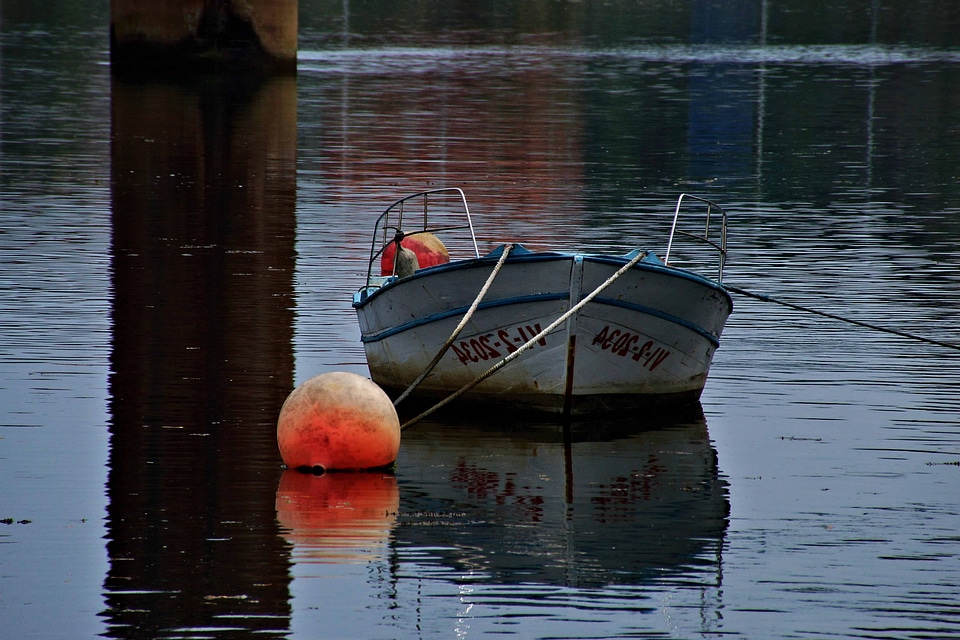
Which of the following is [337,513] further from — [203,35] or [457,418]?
[203,35]

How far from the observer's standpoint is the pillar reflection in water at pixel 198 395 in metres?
9.14

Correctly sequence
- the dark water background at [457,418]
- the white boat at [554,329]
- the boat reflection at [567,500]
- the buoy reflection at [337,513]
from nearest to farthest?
the dark water background at [457,418]
the boat reflection at [567,500]
the buoy reflection at [337,513]
the white boat at [554,329]

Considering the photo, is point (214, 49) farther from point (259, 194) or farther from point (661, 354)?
point (661, 354)

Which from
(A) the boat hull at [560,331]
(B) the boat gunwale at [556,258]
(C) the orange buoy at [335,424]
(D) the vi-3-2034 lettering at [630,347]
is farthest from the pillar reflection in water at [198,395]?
(D) the vi-3-2034 lettering at [630,347]

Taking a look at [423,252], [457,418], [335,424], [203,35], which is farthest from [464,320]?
[203,35]

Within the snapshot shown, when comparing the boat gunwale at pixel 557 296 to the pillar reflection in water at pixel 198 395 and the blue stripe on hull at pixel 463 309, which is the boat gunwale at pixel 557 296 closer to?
the blue stripe on hull at pixel 463 309

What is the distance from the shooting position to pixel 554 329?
43.7 feet

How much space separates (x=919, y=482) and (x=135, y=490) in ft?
17.1

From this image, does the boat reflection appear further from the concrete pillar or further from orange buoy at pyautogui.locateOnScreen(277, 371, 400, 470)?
the concrete pillar

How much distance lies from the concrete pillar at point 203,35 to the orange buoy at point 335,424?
4262cm

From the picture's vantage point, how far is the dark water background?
913 centimetres

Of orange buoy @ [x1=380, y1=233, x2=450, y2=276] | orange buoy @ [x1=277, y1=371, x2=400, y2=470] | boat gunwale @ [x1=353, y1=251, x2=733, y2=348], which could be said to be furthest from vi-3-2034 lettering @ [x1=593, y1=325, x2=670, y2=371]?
orange buoy @ [x1=380, y1=233, x2=450, y2=276]

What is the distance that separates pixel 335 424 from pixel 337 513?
3.18ft

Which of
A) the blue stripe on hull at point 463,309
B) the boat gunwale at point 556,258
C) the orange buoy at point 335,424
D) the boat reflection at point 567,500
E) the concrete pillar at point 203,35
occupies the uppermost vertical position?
the concrete pillar at point 203,35
